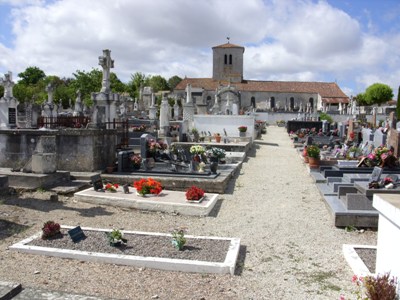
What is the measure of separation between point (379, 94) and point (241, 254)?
8277cm

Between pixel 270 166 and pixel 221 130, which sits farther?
pixel 221 130

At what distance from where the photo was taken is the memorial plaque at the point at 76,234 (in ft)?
19.3

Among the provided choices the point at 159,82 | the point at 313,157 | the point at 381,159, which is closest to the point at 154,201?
the point at 381,159

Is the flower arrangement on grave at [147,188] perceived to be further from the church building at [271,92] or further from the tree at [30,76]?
the tree at [30,76]

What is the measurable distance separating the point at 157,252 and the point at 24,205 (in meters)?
4.00

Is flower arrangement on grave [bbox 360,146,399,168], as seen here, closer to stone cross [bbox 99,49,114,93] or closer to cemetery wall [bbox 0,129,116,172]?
cemetery wall [bbox 0,129,116,172]

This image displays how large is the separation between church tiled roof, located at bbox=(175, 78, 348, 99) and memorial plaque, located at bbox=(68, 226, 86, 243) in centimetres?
6621

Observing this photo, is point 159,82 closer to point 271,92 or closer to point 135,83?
point 135,83

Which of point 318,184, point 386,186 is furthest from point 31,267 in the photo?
point 318,184

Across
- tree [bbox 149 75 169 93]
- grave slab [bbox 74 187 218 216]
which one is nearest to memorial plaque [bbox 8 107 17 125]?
grave slab [bbox 74 187 218 216]

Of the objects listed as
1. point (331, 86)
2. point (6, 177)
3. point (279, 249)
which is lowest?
point (279, 249)

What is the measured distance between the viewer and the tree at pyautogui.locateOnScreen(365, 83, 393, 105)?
7962 cm

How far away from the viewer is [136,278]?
4887mm

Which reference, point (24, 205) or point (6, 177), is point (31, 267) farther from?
point (6, 177)
